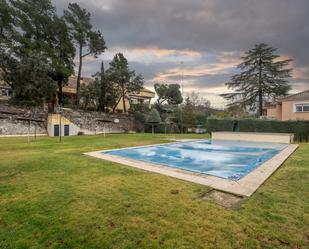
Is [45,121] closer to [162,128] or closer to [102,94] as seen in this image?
[102,94]

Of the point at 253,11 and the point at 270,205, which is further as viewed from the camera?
the point at 253,11

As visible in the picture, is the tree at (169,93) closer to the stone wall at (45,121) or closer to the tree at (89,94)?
the stone wall at (45,121)

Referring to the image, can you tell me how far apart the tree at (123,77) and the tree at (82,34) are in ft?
9.35

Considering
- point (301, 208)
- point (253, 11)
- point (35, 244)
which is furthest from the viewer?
point (253, 11)

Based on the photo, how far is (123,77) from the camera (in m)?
32.0

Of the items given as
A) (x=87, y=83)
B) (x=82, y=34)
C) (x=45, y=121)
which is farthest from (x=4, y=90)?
(x=82, y=34)

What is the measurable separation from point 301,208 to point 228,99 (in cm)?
3163

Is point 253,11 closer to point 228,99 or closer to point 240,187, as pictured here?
point 240,187

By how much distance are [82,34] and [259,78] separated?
26.1 meters

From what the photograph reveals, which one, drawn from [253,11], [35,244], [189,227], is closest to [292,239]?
[189,227]

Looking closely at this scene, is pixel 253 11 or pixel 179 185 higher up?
pixel 253 11

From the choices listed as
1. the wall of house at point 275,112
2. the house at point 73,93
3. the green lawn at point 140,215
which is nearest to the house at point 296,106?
the wall of house at point 275,112

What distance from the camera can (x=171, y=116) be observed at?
34906mm

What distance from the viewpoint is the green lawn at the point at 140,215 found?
9.75 ft
